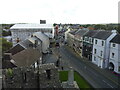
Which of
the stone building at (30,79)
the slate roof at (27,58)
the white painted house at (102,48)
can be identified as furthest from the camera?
the white painted house at (102,48)

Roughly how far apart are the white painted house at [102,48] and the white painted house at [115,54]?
65 centimetres

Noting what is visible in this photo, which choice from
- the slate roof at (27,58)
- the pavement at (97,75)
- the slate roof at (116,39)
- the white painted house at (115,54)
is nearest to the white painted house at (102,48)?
the slate roof at (116,39)

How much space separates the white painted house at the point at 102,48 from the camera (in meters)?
22.7

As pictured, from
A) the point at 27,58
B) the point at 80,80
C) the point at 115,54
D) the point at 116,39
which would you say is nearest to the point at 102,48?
the point at 115,54

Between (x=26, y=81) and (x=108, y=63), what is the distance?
17855 mm

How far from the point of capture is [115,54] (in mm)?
21359

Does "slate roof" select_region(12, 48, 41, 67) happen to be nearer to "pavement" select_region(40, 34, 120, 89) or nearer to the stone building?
"pavement" select_region(40, 34, 120, 89)

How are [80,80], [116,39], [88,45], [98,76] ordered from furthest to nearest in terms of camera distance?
[88,45] → [116,39] → [98,76] → [80,80]

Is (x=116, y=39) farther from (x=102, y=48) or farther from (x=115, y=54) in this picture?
(x=102, y=48)

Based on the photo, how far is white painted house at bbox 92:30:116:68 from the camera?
893 inches

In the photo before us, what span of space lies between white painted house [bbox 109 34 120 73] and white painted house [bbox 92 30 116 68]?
646 millimetres

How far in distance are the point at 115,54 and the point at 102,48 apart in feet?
8.76

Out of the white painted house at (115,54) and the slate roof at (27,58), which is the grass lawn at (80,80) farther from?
the white painted house at (115,54)

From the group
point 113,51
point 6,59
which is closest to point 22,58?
point 6,59
